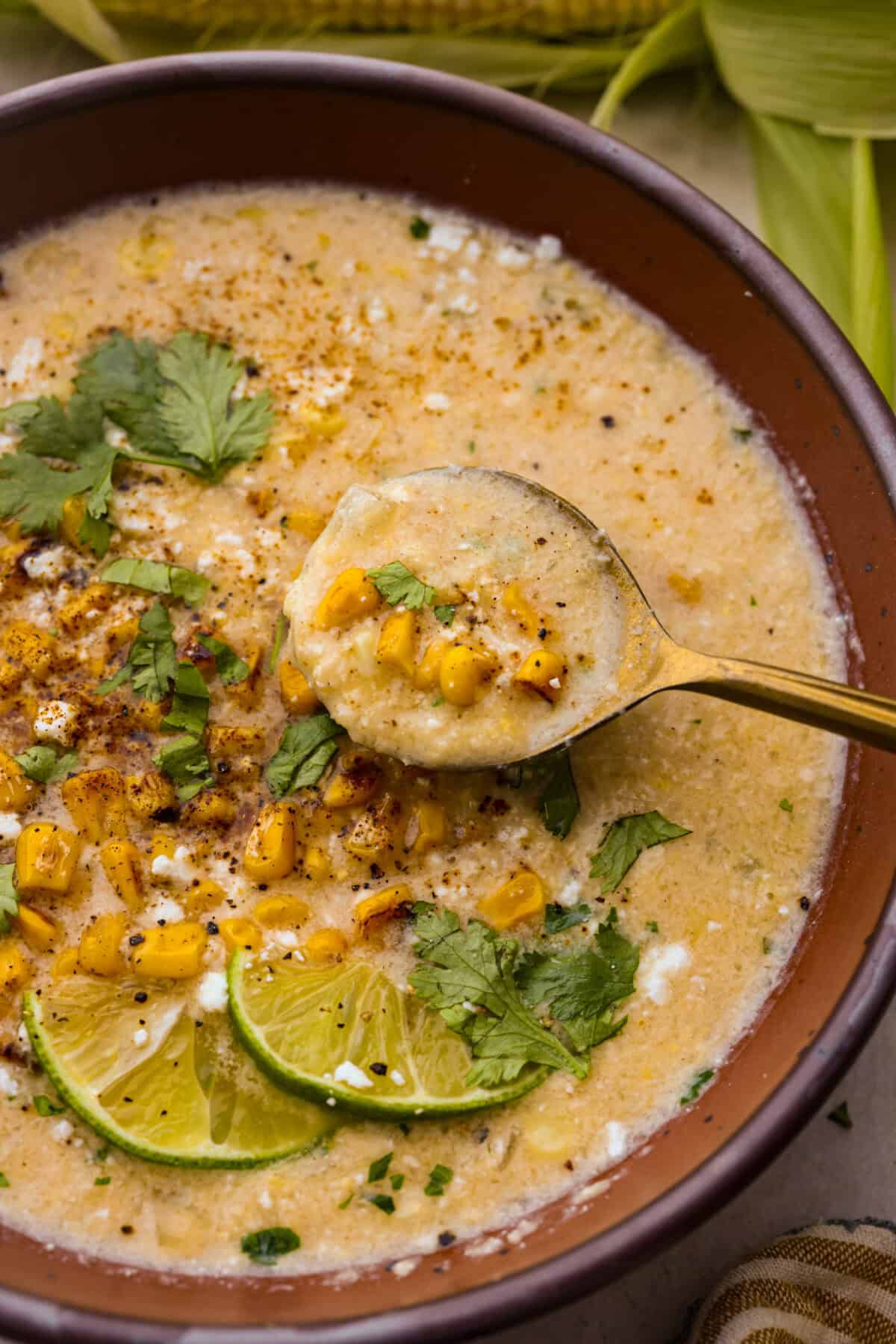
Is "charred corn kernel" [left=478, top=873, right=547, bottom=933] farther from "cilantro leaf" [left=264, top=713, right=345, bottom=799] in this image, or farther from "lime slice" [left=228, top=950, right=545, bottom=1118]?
"cilantro leaf" [left=264, top=713, right=345, bottom=799]

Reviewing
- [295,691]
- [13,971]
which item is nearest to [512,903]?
[295,691]

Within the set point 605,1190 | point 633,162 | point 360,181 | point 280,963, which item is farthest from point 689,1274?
point 360,181

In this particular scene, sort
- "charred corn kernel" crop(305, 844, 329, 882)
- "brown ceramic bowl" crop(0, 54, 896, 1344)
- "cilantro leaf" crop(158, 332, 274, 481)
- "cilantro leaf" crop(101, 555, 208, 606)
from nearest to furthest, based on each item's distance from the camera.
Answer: "brown ceramic bowl" crop(0, 54, 896, 1344), "charred corn kernel" crop(305, 844, 329, 882), "cilantro leaf" crop(101, 555, 208, 606), "cilantro leaf" crop(158, 332, 274, 481)

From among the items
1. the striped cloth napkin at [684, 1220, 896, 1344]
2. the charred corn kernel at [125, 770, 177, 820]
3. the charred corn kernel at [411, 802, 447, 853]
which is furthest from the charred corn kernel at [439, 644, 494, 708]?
the striped cloth napkin at [684, 1220, 896, 1344]

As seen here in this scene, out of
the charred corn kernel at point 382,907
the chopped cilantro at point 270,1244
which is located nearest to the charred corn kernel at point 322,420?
the charred corn kernel at point 382,907

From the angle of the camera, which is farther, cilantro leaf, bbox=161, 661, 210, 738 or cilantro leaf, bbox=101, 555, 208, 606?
cilantro leaf, bbox=101, 555, 208, 606
